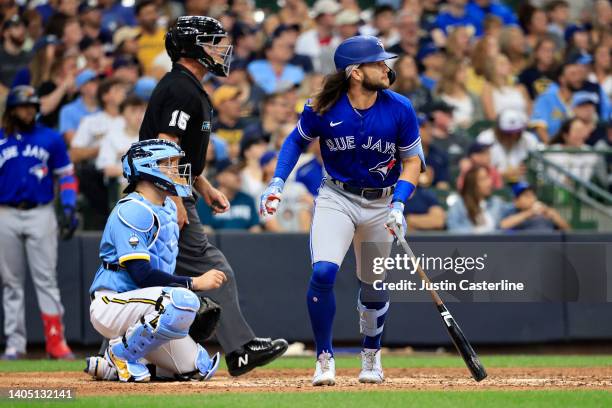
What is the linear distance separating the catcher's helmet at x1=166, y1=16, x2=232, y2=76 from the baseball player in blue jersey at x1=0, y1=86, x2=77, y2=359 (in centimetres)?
321

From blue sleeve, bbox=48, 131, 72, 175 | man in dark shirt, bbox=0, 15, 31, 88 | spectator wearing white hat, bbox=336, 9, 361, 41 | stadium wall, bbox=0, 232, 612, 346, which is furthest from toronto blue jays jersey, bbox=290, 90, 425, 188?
spectator wearing white hat, bbox=336, 9, 361, 41

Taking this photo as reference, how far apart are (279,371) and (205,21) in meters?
2.75

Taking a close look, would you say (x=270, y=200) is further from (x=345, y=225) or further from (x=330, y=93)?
(x=330, y=93)

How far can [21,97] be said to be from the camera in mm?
10859

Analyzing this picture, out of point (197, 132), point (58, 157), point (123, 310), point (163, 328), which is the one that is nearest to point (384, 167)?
point (197, 132)

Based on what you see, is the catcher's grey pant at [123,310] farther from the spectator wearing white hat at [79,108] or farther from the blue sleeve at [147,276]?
the spectator wearing white hat at [79,108]

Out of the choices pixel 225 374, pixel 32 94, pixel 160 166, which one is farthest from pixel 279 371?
pixel 32 94

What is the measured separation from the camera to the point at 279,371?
9.08 m

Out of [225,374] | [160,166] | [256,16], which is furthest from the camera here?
[256,16]

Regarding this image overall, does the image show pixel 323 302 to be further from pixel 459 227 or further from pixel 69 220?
pixel 459 227

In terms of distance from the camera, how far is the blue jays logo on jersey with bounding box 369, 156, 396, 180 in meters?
7.75

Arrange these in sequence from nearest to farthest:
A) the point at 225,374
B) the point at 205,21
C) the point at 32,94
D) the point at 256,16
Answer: the point at 205,21, the point at 225,374, the point at 32,94, the point at 256,16

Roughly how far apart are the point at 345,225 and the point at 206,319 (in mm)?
1072

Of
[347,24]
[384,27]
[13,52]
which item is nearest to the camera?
[13,52]
